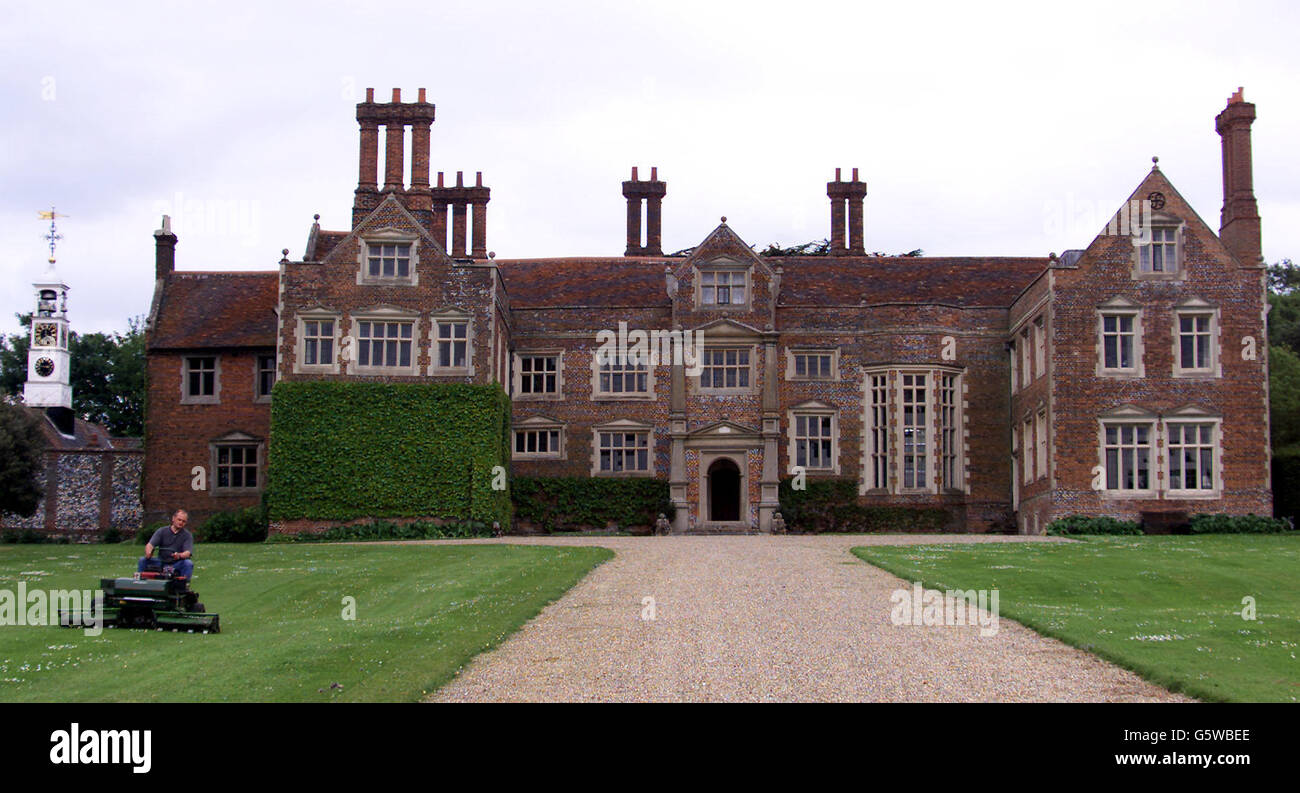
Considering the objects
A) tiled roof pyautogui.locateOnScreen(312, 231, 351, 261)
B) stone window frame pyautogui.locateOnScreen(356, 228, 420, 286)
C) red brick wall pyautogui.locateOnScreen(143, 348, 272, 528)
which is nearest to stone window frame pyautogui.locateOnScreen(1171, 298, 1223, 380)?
stone window frame pyautogui.locateOnScreen(356, 228, 420, 286)

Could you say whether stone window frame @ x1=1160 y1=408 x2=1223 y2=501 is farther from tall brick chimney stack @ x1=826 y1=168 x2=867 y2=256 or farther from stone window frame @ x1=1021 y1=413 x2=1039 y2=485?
tall brick chimney stack @ x1=826 y1=168 x2=867 y2=256

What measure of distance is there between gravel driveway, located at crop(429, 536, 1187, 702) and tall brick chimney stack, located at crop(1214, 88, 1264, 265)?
20766 mm

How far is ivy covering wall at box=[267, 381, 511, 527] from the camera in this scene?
1407 inches

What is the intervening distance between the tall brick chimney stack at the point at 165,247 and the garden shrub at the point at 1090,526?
91.0 feet

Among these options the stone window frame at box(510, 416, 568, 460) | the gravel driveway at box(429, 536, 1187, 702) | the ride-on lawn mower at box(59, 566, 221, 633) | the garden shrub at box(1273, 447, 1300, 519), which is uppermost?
the stone window frame at box(510, 416, 568, 460)

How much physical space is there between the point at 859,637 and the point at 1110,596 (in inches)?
243

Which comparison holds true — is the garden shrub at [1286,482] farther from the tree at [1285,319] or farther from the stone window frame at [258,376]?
the stone window frame at [258,376]

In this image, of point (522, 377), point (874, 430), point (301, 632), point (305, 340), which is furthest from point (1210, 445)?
point (301, 632)

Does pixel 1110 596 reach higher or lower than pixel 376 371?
lower

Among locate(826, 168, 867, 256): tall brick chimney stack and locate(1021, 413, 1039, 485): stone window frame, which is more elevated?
locate(826, 168, 867, 256): tall brick chimney stack

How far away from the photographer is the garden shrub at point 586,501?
38.9 m

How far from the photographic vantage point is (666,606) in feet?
60.6
